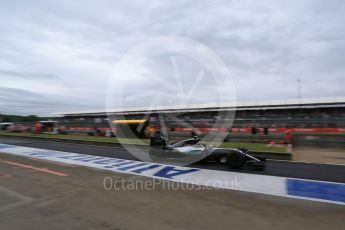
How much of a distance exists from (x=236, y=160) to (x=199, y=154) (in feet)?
4.84

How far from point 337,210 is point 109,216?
4.23m

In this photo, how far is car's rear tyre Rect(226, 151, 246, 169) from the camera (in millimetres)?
10297

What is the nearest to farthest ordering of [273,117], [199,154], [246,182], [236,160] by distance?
[246,182]
[236,160]
[199,154]
[273,117]

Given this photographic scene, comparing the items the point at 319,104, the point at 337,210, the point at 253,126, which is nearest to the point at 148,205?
the point at 337,210

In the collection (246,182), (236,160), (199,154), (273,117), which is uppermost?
(273,117)

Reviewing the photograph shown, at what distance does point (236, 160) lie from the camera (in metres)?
10.4

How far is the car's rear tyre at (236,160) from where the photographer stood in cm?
1030

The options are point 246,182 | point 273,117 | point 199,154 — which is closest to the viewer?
point 246,182

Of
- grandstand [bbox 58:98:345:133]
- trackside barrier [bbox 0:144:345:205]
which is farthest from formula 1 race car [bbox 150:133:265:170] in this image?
grandstand [bbox 58:98:345:133]

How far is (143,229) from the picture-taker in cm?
466

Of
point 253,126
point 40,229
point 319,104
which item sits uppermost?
point 319,104

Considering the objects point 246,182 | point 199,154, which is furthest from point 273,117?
point 246,182

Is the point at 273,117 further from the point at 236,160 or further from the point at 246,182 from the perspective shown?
the point at 246,182

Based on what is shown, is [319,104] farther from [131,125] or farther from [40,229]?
[40,229]
